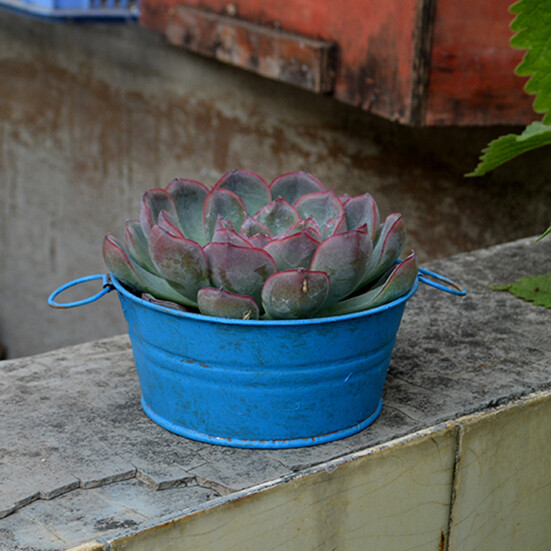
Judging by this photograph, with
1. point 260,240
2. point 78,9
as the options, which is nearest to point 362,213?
point 260,240

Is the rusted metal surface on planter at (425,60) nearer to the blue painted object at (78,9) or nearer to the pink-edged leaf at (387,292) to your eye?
the pink-edged leaf at (387,292)

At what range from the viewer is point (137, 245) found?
999 mm

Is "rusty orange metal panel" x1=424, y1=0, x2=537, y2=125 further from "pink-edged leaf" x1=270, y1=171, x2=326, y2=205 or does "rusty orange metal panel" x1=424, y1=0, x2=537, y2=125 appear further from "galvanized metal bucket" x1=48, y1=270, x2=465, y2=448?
"galvanized metal bucket" x1=48, y1=270, x2=465, y2=448

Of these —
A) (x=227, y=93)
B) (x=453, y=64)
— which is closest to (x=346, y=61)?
(x=453, y=64)

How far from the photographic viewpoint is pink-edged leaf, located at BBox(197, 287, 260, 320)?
87cm

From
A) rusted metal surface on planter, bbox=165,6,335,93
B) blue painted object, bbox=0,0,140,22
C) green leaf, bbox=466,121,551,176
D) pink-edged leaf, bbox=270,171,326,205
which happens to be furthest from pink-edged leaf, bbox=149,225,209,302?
blue painted object, bbox=0,0,140,22

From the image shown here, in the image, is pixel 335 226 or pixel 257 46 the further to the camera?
pixel 257 46

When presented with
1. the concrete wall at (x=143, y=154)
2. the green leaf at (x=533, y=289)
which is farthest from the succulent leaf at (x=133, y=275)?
the concrete wall at (x=143, y=154)

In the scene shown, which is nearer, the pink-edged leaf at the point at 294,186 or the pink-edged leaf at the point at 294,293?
the pink-edged leaf at the point at 294,293

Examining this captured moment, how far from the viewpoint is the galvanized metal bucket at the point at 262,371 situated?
0.89 metres

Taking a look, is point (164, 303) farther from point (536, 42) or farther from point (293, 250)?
point (536, 42)

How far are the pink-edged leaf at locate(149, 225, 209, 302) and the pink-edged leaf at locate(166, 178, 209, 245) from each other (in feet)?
0.44

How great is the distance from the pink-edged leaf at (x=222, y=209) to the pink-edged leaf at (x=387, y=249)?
0.56 feet

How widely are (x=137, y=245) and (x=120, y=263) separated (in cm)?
6
